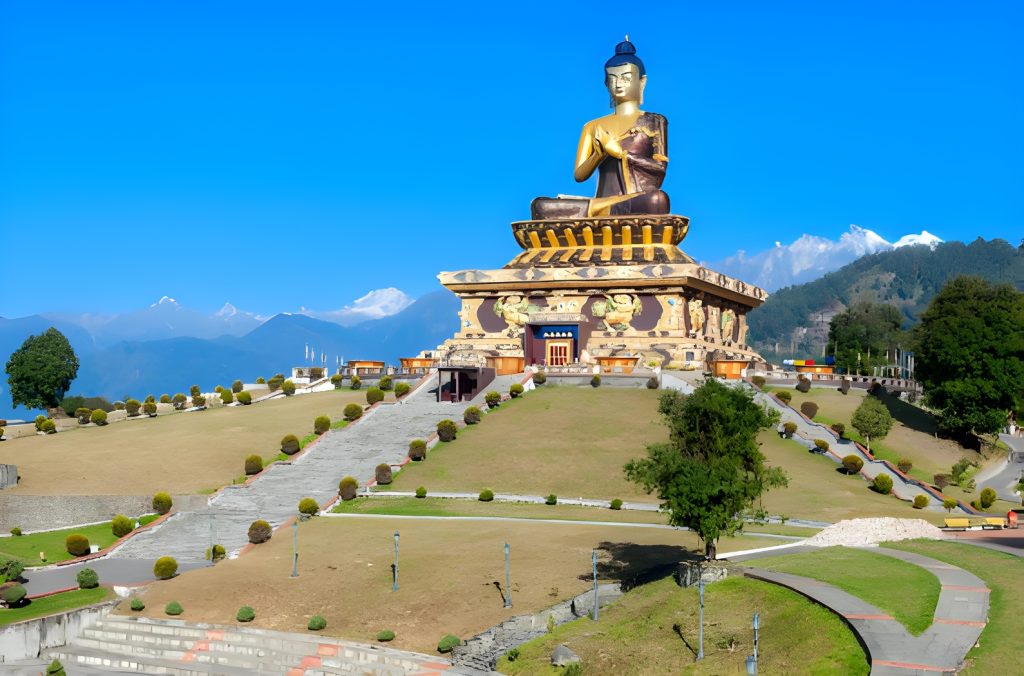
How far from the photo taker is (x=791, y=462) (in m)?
43.7

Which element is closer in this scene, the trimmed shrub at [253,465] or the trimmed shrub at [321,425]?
the trimmed shrub at [253,465]

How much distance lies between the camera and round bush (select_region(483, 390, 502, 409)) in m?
50.9

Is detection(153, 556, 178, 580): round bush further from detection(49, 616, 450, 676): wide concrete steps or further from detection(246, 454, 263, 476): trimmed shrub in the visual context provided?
detection(246, 454, 263, 476): trimmed shrub

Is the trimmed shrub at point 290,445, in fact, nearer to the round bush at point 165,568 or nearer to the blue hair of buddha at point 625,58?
the round bush at point 165,568

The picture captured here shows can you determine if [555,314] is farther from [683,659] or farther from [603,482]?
[683,659]

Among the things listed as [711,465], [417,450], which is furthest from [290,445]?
[711,465]

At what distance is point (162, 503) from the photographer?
39062mm

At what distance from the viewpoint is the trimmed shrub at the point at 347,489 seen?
4003 cm

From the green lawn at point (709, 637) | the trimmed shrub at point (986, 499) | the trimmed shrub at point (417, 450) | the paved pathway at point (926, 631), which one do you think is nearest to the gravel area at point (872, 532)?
the paved pathway at point (926, 631)

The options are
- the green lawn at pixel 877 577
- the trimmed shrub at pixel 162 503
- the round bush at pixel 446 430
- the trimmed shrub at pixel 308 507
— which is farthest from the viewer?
the round bush at pixel 446 430

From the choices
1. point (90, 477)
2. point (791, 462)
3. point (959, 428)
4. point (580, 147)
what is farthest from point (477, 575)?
point (580, 147)

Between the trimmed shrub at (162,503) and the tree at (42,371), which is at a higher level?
the tree at (42,371)

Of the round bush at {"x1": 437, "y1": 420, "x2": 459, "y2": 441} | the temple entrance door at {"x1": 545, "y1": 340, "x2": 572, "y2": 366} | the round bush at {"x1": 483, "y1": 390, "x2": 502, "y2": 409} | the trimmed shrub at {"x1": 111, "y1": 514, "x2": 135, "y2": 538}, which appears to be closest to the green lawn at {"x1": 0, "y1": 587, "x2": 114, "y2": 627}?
the trimmed shrub at {"x1": 111, "y1": 514, "x2": 135, "y2": 538}

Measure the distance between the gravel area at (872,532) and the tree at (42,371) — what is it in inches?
2076
